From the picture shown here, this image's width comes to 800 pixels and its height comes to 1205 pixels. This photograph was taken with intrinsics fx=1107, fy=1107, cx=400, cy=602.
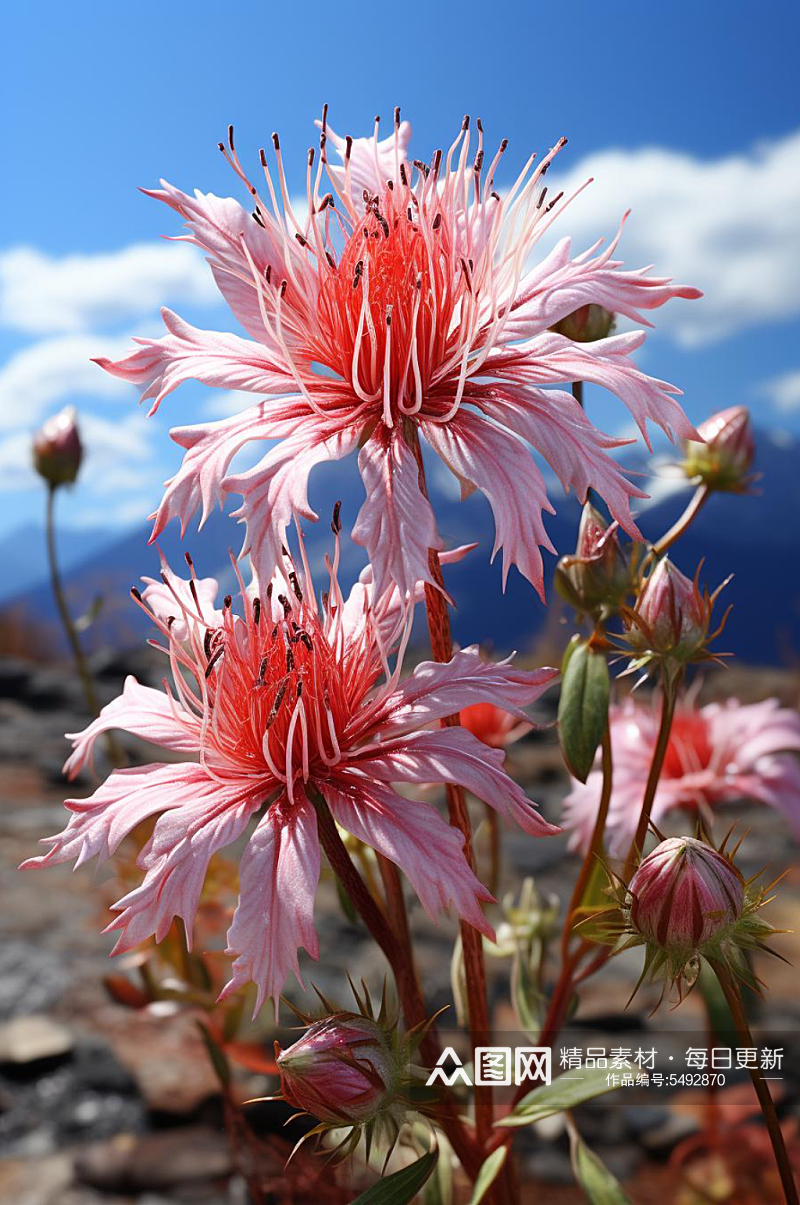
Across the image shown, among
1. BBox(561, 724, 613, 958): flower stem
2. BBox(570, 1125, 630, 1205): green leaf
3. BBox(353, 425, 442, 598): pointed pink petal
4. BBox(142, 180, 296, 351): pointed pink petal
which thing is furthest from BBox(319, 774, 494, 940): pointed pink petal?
BBox(570, 1125, 630, 1205): green leaf

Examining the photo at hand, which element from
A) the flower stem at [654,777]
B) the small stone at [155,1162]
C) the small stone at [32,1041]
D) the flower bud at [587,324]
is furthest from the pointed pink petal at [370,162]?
the small stone at [32,1041]

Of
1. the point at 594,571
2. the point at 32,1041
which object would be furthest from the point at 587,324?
the point at 32,1041

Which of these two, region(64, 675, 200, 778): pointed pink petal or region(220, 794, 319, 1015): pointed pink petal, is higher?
region(64, 675, 200, 778): pointed pink petal

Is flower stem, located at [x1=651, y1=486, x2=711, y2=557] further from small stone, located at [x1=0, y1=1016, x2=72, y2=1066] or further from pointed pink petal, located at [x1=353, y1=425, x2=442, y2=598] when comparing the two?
small stone, located at [x1=0, y1=1016, x2=72, y2=1066]

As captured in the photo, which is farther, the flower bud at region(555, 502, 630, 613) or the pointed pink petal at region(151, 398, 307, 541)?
the flower bud at region(555, 502, 630, 613)

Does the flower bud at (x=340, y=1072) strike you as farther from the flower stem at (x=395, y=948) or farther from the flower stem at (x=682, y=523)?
the flower stem at (x=682, y=523)

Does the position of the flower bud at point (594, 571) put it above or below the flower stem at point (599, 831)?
above
